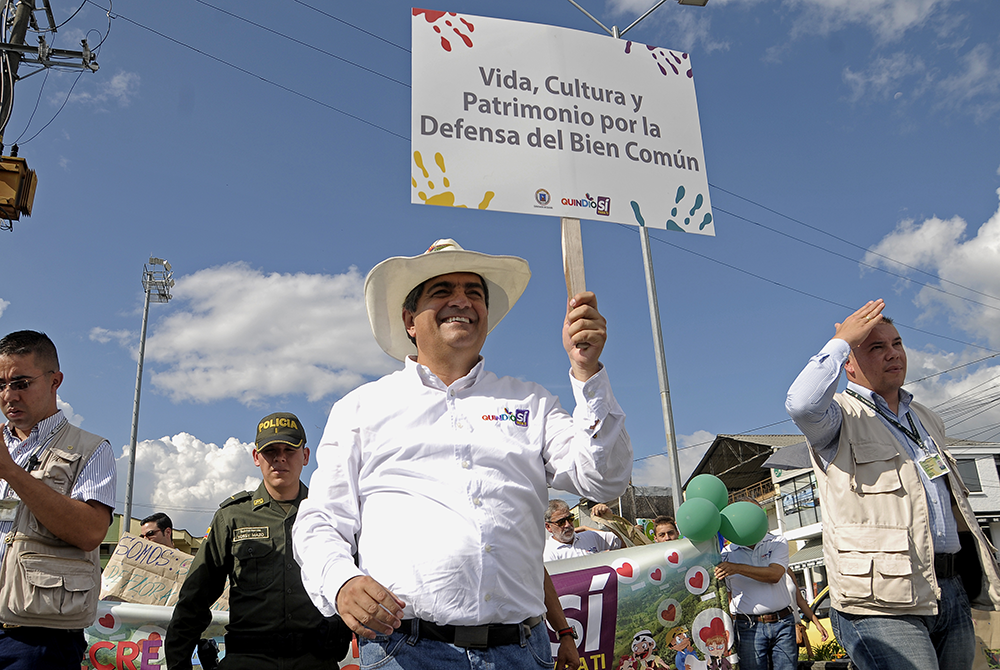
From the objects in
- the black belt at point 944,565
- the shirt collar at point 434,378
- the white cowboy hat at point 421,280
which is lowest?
the black belt at point 944,565

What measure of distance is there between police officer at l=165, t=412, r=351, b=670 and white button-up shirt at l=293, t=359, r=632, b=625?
178 centimetres

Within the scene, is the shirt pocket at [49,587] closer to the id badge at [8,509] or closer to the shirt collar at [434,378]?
the id badge at [8,509]

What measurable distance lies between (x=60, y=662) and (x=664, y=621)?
378cm

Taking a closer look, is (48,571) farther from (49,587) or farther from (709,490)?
(709,490)

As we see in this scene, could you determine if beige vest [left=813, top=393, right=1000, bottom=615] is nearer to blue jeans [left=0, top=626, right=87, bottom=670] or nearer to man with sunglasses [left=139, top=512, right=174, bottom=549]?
blue jeans [left=0, top=626, right=87, bottom=670]

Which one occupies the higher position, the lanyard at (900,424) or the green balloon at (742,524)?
the lanyard at (900,424)

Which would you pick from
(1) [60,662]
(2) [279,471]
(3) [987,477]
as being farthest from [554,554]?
(3) [987,477]

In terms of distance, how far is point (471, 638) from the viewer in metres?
2.02

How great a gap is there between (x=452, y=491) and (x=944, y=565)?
7.90 ft

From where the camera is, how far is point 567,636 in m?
3.06

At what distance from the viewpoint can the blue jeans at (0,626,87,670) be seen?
2918mm

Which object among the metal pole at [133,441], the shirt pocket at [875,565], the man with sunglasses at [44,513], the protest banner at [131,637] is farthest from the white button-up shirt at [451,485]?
the metal pole at [133,441]

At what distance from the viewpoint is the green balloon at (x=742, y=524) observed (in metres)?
6.20

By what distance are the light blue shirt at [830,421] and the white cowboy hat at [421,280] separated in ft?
4.37
